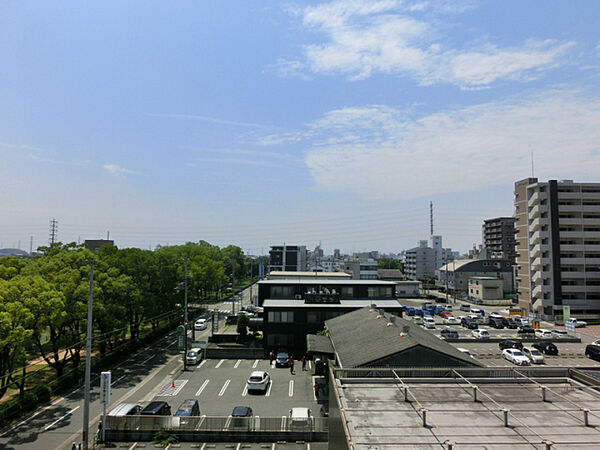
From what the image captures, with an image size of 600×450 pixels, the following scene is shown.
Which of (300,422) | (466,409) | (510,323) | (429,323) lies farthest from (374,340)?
(510,323)

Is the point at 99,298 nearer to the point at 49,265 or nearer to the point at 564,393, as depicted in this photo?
the point at 49,265

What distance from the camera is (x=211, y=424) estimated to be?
18.6 metres

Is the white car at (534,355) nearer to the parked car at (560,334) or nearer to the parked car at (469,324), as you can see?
the parked car at (560,334)

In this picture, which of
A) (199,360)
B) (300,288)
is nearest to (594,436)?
(199,360)

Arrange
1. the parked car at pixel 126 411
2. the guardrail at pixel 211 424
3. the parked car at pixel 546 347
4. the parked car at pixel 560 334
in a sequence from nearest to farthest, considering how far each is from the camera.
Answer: the guardrail at pixel 211 424 < the parked car at pixel 126 411 < the parked car at pixel 546 347 < the parked car at pixel 560 334

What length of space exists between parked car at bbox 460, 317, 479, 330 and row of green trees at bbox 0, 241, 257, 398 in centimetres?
3784

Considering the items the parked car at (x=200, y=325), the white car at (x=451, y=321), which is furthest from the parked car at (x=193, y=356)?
the white car at (x=451, y=321)

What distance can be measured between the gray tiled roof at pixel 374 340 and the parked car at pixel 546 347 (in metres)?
19.0

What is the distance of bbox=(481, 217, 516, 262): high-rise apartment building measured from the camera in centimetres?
11325

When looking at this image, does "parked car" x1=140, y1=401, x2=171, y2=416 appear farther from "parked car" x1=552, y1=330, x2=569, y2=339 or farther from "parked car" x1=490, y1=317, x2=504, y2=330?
"parked car" x1=490, y1=317, x2=504, y2=330

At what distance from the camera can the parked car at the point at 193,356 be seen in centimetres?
3197

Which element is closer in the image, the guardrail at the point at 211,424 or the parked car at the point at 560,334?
the guardrail at the point at 211,424

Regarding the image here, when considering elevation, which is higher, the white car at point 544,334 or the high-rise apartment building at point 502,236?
the high-rise apartment building at point 502,236

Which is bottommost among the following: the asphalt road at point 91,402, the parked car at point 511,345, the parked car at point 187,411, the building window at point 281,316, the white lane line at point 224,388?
the asphalt road at point 91,402
